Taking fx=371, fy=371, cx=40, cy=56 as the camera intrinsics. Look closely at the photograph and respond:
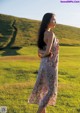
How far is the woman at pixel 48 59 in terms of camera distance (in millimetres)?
9648

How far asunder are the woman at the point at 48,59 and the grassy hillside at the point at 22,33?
69330 millimetres

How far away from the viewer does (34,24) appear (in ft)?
373

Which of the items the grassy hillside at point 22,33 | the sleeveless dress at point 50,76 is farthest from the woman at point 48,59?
the grassy hillside at point 22,33

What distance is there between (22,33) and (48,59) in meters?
89.3

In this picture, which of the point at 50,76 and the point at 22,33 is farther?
the point at 22,33

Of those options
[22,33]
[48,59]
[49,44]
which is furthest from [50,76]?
[22,33]

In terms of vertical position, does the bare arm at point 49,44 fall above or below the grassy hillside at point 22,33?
above

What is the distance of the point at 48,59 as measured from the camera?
9.73 m

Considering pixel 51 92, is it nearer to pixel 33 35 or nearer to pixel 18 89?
pixel 18 89

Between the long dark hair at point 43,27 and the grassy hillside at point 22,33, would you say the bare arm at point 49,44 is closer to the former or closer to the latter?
the long dark hair at point 43,27

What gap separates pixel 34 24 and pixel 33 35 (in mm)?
17667

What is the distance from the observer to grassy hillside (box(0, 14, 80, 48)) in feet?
280

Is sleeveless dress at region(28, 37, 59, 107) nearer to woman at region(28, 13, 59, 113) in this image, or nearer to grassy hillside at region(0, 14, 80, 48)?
woman at region(28, 13, 59, 113)

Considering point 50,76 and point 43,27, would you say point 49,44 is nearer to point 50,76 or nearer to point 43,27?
point 43,27
